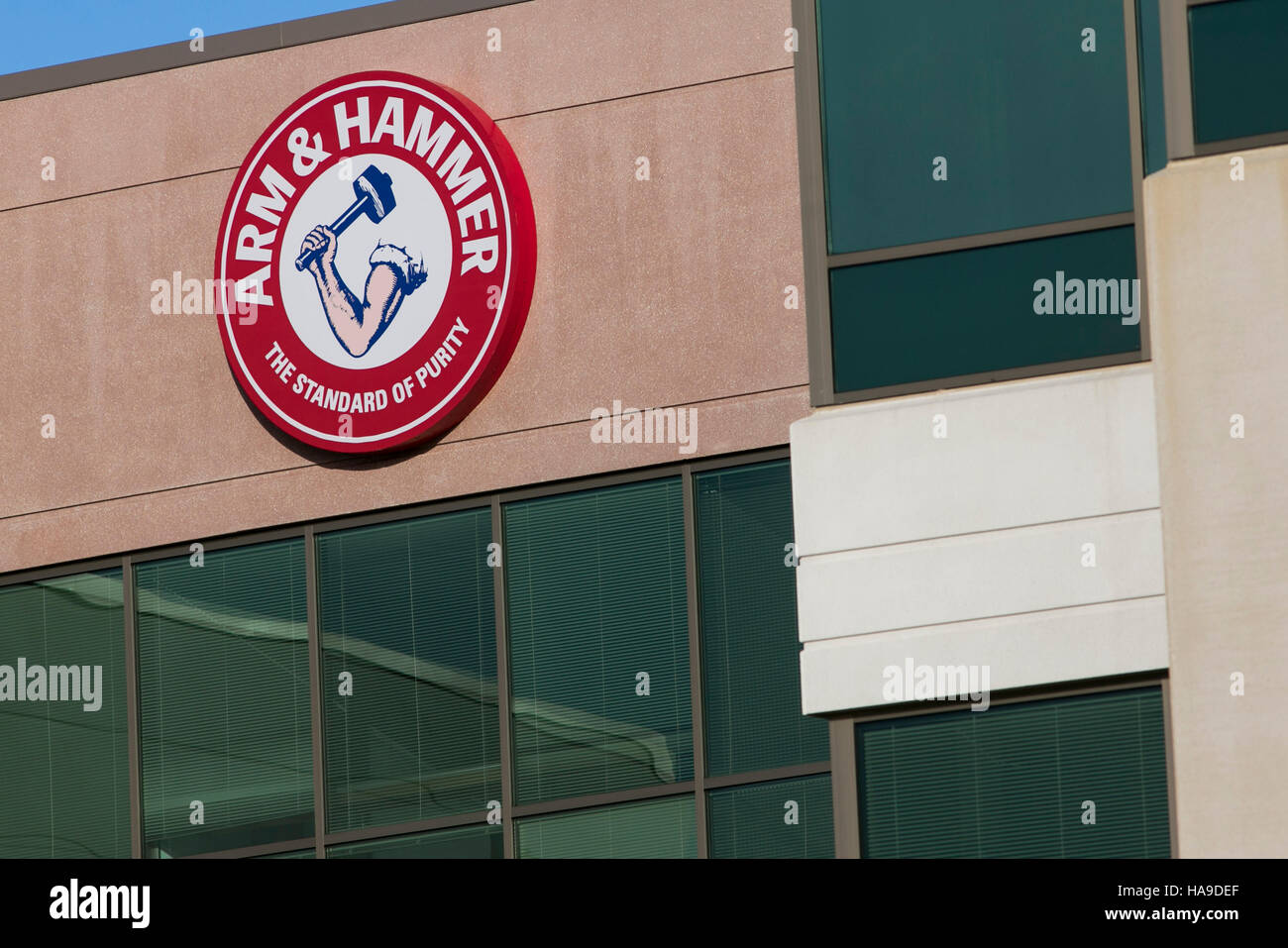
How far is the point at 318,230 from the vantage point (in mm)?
15195

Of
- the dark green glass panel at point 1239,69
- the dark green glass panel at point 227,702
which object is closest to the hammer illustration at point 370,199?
the dark green glass panel at point 227,702

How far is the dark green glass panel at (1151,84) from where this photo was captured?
42.7 ft

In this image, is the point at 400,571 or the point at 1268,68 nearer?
the point at 1268,68

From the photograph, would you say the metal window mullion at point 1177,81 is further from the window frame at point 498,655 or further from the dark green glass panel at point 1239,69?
the window frame at point 498,655

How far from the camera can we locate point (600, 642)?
14.1m

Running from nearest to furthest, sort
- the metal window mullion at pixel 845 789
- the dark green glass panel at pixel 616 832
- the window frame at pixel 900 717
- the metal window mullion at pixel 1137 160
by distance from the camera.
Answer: the window frame at pixel 900 717 → the metal window mullion at pixel 1137 160 → the metal window mullion at pixel 845 789 → the dark green glass panel at pixel 616 832

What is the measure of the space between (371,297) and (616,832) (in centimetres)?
390

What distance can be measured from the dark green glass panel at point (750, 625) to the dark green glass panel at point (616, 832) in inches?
16.4

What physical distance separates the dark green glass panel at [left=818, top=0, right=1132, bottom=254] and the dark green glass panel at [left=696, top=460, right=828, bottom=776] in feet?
5.34

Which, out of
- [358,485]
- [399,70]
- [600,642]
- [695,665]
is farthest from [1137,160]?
[358,485]

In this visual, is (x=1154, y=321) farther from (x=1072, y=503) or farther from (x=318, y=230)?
(x=318, y=230)

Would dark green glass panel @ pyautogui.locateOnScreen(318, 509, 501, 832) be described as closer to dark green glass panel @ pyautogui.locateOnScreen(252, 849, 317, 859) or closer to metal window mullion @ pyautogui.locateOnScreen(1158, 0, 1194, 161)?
dark green glass panel @ pyautogui.locateOnScreen(252, 849, 317, 859)
